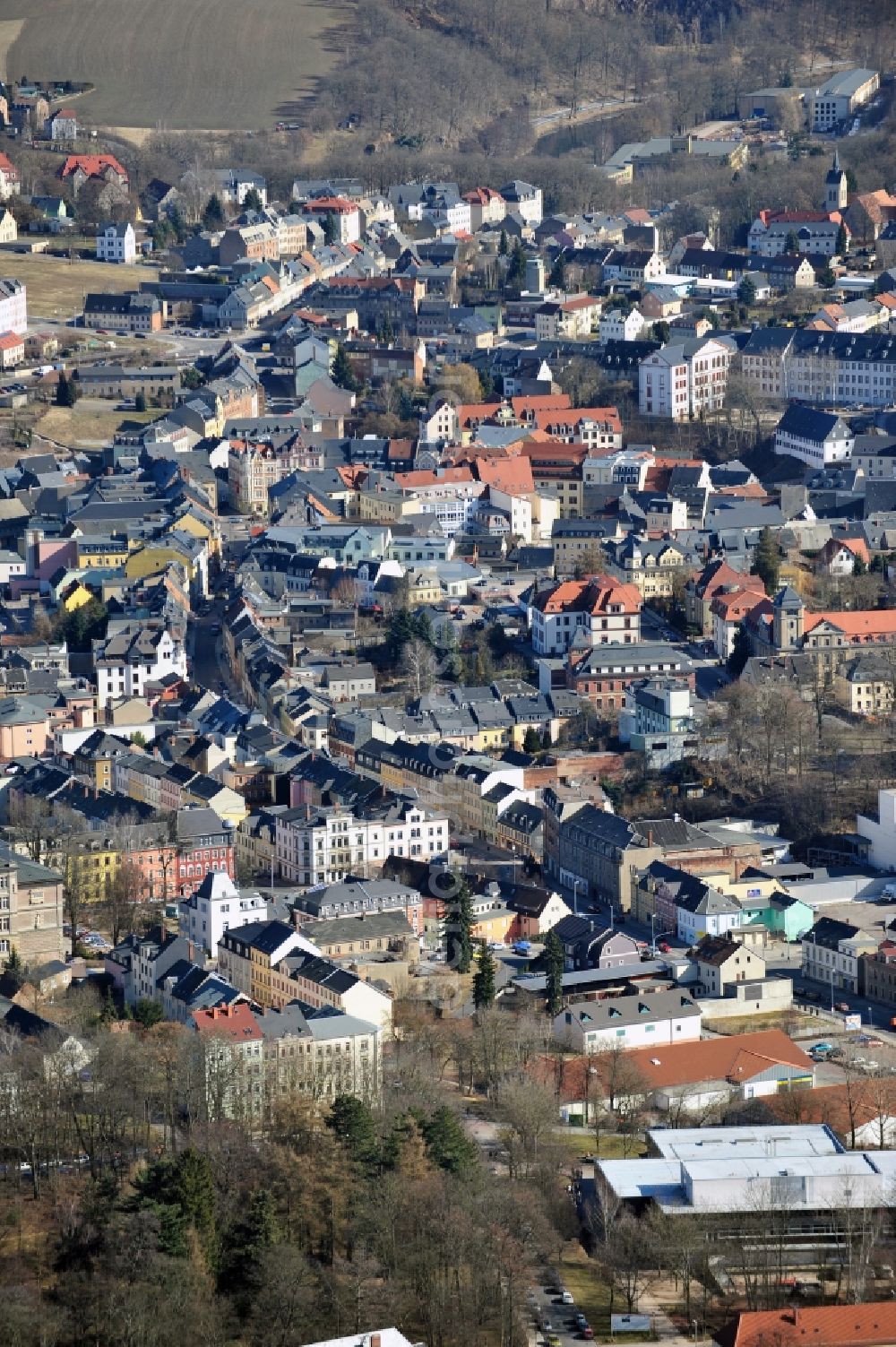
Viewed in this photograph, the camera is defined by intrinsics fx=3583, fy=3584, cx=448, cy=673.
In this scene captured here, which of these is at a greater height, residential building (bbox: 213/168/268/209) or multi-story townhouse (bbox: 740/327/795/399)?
multi-story townhouse (bbox: 740/327/795/399)

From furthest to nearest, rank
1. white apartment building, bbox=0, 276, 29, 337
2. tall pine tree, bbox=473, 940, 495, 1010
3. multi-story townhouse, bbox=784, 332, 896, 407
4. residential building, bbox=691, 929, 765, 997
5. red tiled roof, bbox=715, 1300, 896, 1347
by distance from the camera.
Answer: white apartment building, bbox=0, 276, 29, 337 < multi-story townhouse, bbox=784, 332, 896, 407 < residential building, bbox=691, 929, 765, 997 < tall pine tree, bbox=473, 940, 495, 1010 < red tiled roof, bbox=715, 1300, 896, 1347

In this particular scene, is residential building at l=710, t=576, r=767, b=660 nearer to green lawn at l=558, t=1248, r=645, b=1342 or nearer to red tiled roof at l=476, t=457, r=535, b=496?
red tiled roof at l=476, t=457, r=535, b=496

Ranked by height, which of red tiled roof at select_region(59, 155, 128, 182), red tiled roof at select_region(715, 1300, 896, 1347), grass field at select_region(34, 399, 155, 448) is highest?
red tiled roof at select_region(715, 1300, 896, 1347)

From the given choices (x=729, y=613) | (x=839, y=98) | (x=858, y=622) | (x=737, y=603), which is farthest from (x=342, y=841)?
(x=839, y=98)

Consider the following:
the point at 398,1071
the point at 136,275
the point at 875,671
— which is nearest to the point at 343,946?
the point at 398,1071

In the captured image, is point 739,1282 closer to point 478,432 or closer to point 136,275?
point 478,432

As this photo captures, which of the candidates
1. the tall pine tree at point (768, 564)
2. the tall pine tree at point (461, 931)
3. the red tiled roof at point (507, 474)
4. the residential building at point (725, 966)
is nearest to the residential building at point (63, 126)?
the red tiled roof at point (507, 474)

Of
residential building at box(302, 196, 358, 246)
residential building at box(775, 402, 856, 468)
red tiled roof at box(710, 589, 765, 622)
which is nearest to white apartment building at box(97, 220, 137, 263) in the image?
residential building at box(302, 196, 358, 246)

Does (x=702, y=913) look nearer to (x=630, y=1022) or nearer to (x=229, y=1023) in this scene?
(x=630, y=1022)
